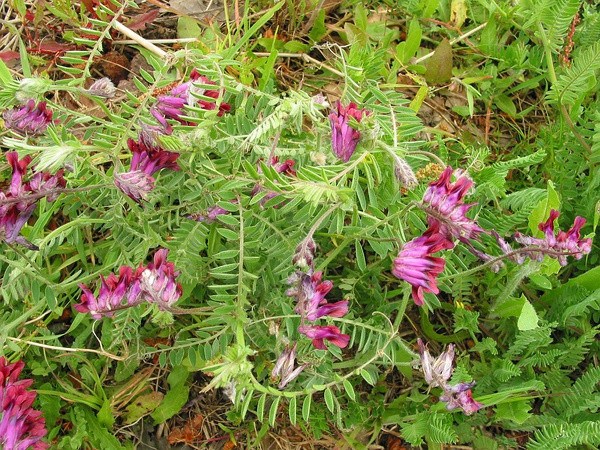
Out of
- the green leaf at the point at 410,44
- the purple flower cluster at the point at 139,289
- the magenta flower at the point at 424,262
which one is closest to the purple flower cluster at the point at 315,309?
the magenta flower at the point at 424,262

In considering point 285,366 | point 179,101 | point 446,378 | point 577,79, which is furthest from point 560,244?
point 179,101

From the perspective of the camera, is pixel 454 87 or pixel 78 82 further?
pixel 454 87

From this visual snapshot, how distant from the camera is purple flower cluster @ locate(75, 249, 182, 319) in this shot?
→ 1641 millimetres

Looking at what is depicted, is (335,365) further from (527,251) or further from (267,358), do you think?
(527,251)

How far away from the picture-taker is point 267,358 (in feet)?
7.63

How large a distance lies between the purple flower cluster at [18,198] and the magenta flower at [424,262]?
92cm

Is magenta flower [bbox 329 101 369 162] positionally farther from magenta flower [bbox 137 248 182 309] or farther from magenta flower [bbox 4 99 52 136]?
magenta flower [bbox 4 99 52 136]

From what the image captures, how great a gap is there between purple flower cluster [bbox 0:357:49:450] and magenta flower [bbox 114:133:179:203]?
0.60 metres

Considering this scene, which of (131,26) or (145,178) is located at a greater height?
(145,178)

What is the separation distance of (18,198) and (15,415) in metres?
0.57

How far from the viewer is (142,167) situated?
6.11 ft

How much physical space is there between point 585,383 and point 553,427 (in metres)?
0.21

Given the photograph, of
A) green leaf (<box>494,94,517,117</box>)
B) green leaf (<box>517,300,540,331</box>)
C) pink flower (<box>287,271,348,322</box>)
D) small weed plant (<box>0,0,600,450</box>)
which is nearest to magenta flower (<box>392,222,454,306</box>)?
small weed plant (<box>0,0,600,450</box>)

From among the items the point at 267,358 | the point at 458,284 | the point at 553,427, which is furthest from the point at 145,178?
the point at 553,427
